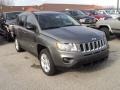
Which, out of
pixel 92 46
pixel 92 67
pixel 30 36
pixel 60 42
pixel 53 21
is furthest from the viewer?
pixel 30 36

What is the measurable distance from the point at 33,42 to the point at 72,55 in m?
1.82

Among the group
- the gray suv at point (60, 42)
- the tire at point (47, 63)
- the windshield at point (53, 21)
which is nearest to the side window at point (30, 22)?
the gray suv at point (60, 42)

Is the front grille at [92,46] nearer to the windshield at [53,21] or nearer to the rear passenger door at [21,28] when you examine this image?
the windshield at [53,21]

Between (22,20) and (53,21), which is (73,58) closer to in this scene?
(53,21)

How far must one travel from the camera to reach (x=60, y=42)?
238 inches

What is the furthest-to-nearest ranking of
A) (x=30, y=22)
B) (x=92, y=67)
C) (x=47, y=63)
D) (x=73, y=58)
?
1. (x=30, y=22)
2. (x=92, y=67)
3. (x=47, y=63)
4. (x=73, y=58)

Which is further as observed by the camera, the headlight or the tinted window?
the tinted window

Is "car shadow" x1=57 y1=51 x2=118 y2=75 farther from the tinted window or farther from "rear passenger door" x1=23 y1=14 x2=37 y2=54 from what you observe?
the tinted window

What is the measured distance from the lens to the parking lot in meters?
5.65

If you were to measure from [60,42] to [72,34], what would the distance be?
0.49m

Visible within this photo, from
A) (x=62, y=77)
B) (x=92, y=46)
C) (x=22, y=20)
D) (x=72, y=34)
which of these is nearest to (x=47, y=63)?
(x=62, y=77)

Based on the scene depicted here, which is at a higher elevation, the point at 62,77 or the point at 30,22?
the point at 30,22

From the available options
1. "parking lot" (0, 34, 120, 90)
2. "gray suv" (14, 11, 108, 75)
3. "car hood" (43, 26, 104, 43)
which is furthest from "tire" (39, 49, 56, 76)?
"car hood" (43, 26, 104, 43)

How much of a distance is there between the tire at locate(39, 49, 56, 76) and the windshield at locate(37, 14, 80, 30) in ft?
2.76
